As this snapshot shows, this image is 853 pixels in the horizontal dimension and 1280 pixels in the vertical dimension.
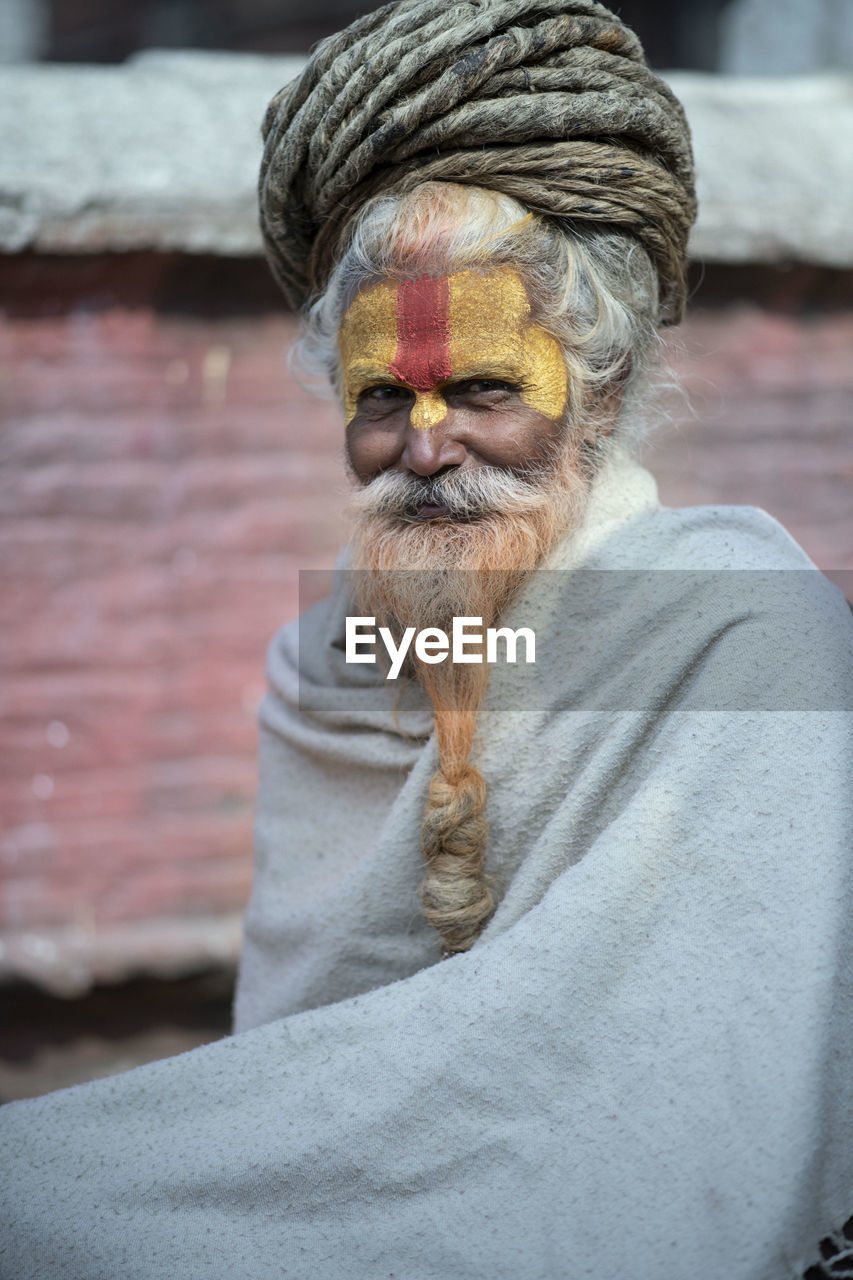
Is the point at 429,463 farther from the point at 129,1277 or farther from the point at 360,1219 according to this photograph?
the point at 129,1277

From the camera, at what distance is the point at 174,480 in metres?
3.15

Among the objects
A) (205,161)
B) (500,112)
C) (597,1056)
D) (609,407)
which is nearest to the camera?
(597,1056)

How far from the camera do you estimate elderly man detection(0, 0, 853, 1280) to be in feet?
3.91

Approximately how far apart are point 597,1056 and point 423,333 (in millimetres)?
1044

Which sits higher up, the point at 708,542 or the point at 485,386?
the point at 485,386

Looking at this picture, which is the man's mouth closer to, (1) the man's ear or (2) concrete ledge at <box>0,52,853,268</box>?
(1) the man's ear

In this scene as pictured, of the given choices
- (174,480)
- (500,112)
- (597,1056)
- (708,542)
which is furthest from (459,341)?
(174,480)

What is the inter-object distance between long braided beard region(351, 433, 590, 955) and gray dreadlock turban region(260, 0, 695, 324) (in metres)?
0.40

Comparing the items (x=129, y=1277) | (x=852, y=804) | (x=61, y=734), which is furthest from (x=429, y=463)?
(x=61, y=734)

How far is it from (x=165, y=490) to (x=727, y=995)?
241cm

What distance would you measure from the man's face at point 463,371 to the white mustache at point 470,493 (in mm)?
14

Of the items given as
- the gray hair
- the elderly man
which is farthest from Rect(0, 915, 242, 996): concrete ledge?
the gray hair

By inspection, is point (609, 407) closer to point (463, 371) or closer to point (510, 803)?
point (463, 371)

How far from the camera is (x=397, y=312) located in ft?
5.29
